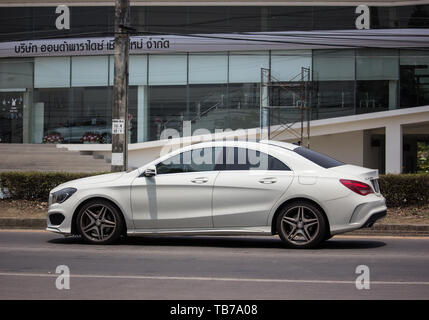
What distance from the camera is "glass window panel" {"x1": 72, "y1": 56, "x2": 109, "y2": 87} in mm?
33969

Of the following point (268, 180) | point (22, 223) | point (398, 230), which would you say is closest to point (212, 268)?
point (268, 180)

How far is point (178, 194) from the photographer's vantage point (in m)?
10.3

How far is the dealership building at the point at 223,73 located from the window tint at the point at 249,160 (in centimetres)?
2133

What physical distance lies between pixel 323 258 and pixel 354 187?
1.30 m

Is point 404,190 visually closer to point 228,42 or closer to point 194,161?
point 194,161

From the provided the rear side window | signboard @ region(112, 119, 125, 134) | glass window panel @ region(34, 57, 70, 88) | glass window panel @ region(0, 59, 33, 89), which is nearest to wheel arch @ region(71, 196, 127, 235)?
the rear side window

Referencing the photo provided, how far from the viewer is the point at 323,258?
9.15m

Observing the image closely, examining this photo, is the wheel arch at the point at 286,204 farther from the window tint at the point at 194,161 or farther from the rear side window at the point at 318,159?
the window tint at the point at 194,161

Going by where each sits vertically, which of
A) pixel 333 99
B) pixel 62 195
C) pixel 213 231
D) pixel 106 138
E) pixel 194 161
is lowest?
pixel 213 231

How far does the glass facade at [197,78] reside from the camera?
104 feet

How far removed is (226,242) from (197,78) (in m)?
22.5
